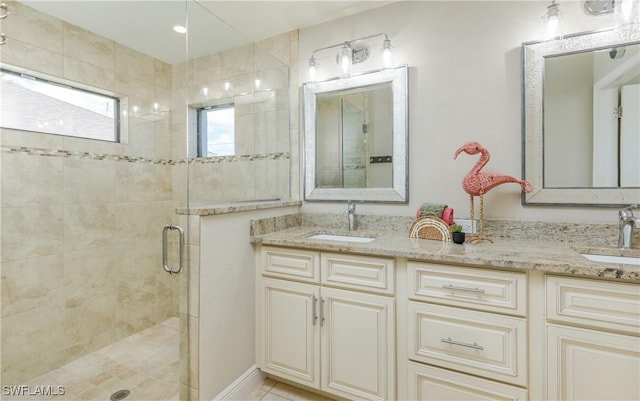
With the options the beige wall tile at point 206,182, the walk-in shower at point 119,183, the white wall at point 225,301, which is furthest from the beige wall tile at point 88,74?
the white wall at point 225,301

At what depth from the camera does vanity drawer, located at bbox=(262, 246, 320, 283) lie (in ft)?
5.28

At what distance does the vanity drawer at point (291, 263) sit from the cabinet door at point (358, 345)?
0.13m

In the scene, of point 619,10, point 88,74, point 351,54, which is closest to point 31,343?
point 88,74

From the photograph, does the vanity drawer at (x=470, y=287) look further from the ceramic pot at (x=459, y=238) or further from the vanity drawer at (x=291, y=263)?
the vanity drawer at (x=291, y=263)

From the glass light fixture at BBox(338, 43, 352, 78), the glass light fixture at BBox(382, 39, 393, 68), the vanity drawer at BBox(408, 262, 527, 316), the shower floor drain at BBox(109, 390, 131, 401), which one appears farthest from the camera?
the glass light fixture at BBox(338, 43, 352, 78)

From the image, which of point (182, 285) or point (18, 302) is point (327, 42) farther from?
point (18, 302)

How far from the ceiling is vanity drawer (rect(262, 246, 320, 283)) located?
4.98 ft

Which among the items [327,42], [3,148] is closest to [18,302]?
[3,148]

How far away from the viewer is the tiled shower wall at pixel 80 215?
1.80m

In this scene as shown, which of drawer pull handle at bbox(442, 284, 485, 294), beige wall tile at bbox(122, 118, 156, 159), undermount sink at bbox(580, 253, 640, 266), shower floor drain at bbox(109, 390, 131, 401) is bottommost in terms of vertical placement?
shower floor drain at bbox(109, 390, 131, 401)

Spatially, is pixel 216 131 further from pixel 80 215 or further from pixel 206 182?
pixel 80 215

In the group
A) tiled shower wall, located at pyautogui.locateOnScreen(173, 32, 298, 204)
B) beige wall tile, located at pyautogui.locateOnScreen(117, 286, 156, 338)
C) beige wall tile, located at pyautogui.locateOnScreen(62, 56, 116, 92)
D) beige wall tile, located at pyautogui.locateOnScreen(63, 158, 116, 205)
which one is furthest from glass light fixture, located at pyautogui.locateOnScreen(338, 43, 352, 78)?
beige wall tile, located at pyautogui.locateOnScreen(117, 286, 156, 338)

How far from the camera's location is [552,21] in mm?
1555

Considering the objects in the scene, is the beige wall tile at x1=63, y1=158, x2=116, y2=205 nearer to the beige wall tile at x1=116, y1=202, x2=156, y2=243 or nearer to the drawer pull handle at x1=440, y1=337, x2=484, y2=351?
the beige wall tile at x1=116, y1=202, x2=156, y2=243
